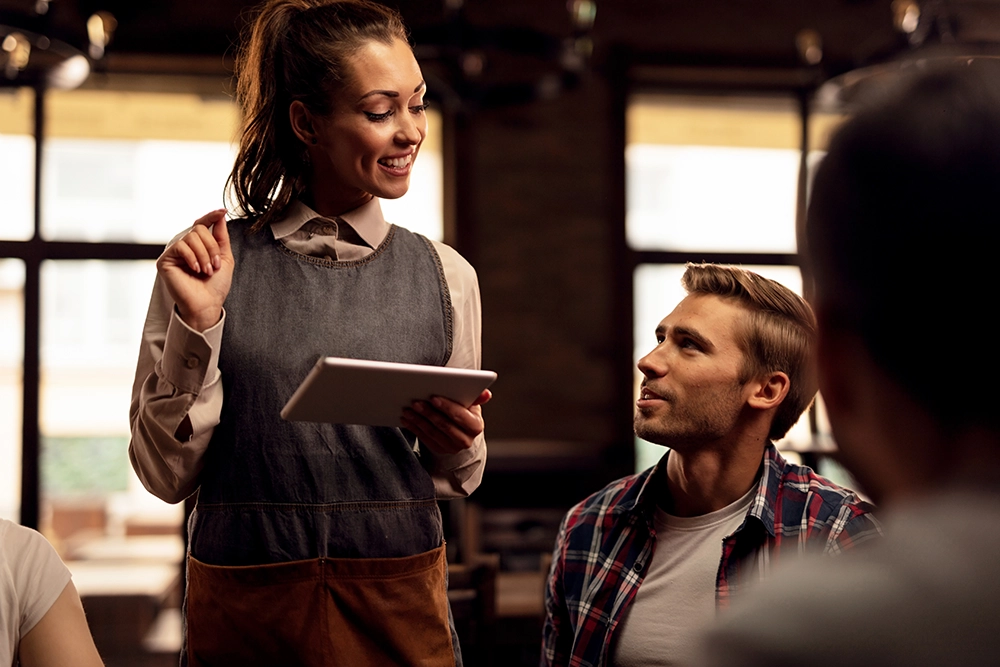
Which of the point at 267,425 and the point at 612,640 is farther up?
the point at 267,425

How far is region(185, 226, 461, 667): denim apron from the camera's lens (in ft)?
4.47

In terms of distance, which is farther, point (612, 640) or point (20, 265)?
point (20, 265)

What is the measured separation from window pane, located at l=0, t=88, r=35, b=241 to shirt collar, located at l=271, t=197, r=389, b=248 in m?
4.57

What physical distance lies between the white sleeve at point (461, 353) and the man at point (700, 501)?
489mm

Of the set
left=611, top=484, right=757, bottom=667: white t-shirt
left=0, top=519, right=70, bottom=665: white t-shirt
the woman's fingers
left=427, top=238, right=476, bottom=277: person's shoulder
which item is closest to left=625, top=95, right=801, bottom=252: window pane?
left=611, top=484, right=757, bottom=667: white t-shirt

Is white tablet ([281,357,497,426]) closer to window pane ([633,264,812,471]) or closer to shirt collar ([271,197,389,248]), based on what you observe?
shirt collar ([271,197,389,248])

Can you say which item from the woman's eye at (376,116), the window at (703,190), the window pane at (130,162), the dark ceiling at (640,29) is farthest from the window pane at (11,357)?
the woman's eye at (376,116)

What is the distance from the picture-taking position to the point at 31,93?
5562 mm

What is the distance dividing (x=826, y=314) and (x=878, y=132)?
0.11 meters

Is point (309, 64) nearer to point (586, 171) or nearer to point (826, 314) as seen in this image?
point (826, 314)

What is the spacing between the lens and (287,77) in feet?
4.96

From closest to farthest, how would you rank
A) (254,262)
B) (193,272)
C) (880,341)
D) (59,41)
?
1. (880,341)
2. (193,272)
3. (254,262)
4. (59,41)

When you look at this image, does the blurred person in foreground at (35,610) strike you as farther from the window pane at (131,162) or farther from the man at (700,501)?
the window pane at (131,162)

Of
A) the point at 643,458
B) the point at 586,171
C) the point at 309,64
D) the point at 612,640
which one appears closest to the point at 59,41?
the point at 309,64
